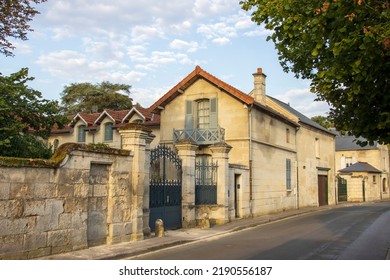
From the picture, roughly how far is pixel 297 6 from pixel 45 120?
27.3 ft

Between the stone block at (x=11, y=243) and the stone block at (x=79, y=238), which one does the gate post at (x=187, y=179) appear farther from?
the stone block at (x=11, y=243)

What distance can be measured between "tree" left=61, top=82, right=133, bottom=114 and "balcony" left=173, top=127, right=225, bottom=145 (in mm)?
23270

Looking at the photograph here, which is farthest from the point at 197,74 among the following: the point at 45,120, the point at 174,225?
the point at 45,120

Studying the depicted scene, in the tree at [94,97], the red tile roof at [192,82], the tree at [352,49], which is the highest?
the tree at [94,97]

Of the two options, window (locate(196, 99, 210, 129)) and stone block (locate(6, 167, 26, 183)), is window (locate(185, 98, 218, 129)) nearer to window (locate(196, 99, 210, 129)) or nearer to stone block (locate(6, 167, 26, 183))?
window (locate(196, 99, 210, 129))

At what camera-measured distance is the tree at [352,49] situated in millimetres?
6461

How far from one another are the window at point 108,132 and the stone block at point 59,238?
65.5ft

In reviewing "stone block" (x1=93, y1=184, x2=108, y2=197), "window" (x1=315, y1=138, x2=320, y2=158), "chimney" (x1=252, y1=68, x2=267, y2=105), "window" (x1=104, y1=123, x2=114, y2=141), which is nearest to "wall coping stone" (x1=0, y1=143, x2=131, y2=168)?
"stone block" (x1=93, y1=184, x2=108, y2=197)

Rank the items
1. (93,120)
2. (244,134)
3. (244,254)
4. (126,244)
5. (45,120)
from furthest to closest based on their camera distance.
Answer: (93,120) → (244,134) → (45,120) → (126,244) → (244,254)

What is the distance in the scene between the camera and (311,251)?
10453mm

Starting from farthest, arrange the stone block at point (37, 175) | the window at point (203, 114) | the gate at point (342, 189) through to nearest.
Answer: the gate at point (342, 189)
the window at point (203, 114)
the stone block at point (37, 175)

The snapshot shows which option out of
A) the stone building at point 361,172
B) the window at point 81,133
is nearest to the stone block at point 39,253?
the window at point 81,133

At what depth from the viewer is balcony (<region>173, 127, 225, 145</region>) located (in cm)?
2264

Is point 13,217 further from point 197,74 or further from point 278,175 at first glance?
point 278,175
